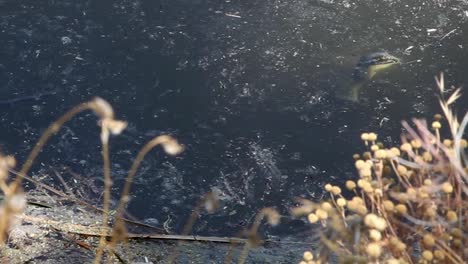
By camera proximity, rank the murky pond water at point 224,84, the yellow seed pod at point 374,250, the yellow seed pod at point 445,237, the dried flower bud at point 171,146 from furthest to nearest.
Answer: the murky pond water at point 224,84
the dried flower bud at point 171,146
the yellow seed pod at point 445,237
the yellow seed pod at point 374,250

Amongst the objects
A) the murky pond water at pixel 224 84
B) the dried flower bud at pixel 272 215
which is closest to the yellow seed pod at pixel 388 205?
the dried flower bud at pixel 272 215

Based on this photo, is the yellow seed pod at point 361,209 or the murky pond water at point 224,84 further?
the murky pond water at point 224,84

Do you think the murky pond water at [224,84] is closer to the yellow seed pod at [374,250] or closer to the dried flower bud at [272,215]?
the dried flower bud at [272,215]

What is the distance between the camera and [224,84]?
2816mm

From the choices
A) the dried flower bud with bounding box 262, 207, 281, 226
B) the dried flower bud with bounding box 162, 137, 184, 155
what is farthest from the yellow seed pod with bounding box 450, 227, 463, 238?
the dried flower bud with bounding box 162, 137, 184, 155

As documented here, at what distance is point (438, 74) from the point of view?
286 centimetres

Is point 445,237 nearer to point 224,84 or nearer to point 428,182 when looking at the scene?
point 428,182

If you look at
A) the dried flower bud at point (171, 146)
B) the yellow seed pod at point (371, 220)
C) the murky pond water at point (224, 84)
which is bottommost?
the murky pond water at point (224, 84)

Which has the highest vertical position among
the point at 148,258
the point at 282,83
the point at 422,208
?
the point at 422,208

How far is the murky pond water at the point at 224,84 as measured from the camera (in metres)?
2.49

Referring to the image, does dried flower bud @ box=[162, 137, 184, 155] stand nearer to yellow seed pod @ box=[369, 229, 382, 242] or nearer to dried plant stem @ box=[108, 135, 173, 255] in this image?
dried plant stem @ box=[108, 135, 173, 255]

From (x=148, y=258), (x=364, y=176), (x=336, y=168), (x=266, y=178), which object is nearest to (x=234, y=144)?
(x=266, y=178)

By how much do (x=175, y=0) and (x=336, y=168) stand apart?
1.12 meters

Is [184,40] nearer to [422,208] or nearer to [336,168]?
[336,168]
